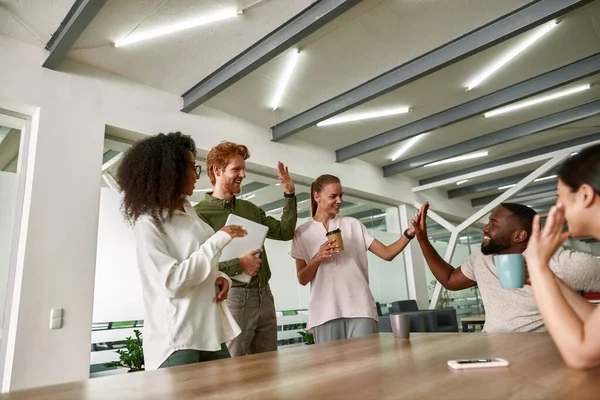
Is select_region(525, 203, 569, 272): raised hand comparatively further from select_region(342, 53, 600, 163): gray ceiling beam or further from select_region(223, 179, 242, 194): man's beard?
select_region(342, 53, 600, 163): gray ceiling beam

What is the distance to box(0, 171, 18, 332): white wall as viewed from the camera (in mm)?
2693

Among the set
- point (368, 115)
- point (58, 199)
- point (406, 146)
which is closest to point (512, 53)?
point (368, 115)

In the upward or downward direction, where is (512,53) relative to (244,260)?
upward

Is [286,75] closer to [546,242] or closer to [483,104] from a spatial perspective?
[483,104]

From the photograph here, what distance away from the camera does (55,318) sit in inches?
105

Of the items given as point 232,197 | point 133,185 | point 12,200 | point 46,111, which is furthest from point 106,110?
point 133,185

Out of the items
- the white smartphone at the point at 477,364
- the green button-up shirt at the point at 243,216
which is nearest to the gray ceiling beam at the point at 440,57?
the green button-up shirt at the point at 243,216

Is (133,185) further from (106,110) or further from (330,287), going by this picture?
(106,110)

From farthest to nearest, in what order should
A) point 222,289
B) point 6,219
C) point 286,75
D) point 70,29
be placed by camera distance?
point 286,75 → point 6,219 → point 70,29 → point 222,289

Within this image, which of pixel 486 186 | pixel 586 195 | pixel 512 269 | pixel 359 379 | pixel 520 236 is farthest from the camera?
pixel 486 186

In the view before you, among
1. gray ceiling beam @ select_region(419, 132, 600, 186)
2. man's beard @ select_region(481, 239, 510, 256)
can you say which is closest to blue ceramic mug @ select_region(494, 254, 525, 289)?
man's beard @ select_region(481, 239, 510, 256)

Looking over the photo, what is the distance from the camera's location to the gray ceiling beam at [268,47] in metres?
2.63

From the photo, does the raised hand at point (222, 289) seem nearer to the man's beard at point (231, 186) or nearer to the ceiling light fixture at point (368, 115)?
the man's beard at point (231, 186)

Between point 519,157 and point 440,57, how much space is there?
3601 mm
